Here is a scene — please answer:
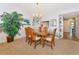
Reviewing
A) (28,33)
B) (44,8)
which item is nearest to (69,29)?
(44,8)

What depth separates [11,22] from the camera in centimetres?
239

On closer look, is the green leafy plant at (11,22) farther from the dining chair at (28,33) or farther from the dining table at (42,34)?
the dining table at (42,34)

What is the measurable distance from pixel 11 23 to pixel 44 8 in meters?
0.66

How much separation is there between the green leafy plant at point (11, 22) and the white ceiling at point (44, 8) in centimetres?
11

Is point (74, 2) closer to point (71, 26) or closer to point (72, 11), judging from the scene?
point (72, 11)

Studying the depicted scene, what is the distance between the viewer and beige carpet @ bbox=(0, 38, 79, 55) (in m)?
2.37

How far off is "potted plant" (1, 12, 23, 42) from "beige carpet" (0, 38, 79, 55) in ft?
0.47

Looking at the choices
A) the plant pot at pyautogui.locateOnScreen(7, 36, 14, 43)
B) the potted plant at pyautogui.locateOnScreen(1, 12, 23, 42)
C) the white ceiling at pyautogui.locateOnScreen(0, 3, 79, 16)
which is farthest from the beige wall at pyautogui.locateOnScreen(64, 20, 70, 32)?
the plant pot at pyautogui.locateOnScreen(7, 36, 14, 43)

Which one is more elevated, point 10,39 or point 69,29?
point 69,29

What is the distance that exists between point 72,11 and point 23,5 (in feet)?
2.88

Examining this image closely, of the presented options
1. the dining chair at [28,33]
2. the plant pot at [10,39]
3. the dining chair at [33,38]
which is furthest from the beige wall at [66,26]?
the plant pot at [10,39]

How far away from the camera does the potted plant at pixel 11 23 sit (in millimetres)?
2365

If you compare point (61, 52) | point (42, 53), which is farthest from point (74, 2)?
point (42, 53)

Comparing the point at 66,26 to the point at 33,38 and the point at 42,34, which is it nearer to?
the point at 42,34
